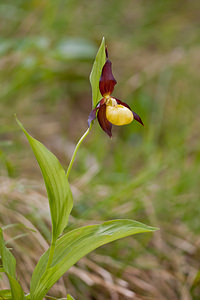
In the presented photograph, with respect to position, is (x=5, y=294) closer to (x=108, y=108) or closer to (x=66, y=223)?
(x=66, y=223)

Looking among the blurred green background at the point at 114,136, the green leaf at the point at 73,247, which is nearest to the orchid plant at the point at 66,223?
the green leaf at the point at 73,247

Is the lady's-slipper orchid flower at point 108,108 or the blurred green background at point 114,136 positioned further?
the blurred green background at point 114,136

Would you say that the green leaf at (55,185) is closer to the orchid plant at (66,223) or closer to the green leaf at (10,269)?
the orchid plant at (66,223)

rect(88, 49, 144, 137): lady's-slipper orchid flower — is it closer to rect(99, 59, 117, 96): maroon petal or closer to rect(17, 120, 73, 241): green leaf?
rect(99, 59, 117, 96): maroon petal

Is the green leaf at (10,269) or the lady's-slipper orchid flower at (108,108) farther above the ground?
the lady's-slipper orchid flower at (108,108)

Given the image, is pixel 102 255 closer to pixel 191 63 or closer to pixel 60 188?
pixel 60 188

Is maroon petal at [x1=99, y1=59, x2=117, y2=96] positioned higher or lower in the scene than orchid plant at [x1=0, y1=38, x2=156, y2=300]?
higher

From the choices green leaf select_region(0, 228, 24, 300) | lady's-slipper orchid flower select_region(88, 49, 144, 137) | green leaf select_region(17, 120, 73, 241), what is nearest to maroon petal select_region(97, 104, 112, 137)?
lady's-slipper orchid flower select_region(88, 49, 144, 137)
